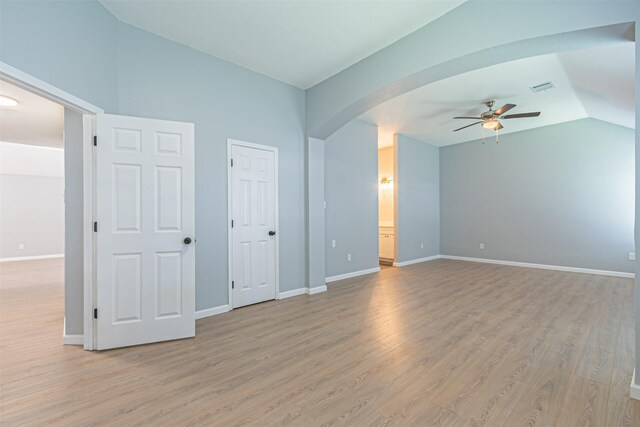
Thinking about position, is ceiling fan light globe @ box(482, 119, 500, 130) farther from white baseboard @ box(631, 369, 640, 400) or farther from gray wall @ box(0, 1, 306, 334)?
white baseboard @ box(631, 369, 640, 400)

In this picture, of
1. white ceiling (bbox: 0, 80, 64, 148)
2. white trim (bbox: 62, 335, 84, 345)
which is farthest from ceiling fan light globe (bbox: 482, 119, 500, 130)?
white ceiling (bbox: 0, 80, 64, 148)

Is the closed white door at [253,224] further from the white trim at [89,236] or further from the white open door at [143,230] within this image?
the white trim at [89,236]

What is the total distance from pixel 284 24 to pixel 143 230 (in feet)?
8.23

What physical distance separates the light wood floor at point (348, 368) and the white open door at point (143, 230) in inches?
9.9

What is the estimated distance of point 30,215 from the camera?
26.3ft

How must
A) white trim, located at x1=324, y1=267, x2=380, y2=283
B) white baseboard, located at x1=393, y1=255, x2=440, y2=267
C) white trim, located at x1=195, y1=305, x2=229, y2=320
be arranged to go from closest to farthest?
white trim, located at x1=195, y1=305, x2=229, y2=320
white trim, located at x1=324, y1=267, x2=380, y2=283
white baseboard, located at x1=393, y1=255, x2=440, y2=267

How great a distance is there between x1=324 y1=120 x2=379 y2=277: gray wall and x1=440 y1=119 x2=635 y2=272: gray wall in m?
3.06

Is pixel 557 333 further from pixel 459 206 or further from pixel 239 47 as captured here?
pixel 459 206

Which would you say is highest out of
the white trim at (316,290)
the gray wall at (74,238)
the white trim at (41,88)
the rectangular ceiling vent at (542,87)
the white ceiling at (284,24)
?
the white ceiling at (284,24)

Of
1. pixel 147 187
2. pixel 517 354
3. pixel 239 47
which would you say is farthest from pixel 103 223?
pixel 517 354

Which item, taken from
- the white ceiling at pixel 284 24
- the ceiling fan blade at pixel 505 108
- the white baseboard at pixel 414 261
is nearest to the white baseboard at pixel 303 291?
the white baseboard at pixel 414 261

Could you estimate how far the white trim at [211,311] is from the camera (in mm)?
3316

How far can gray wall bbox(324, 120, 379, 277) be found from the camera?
5215 mm

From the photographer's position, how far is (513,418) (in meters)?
1.65
